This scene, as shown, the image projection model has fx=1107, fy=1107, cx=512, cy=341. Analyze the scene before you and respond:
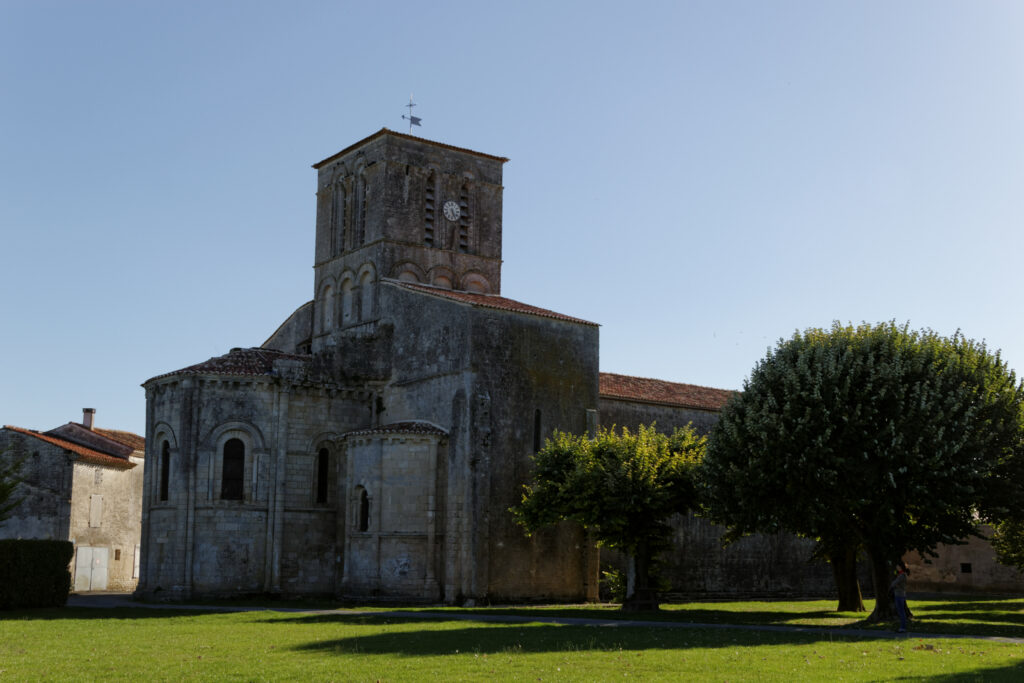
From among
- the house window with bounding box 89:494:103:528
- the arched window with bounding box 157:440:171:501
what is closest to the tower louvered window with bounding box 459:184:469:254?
the arched window with bounding box 157:440:171:501

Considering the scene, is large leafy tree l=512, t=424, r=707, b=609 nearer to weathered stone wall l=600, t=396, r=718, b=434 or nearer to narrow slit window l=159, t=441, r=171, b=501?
weathered stone wall l=600, t=396, r=718, b=434

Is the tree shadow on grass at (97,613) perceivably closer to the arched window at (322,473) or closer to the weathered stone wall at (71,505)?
the arched window at (322,473)

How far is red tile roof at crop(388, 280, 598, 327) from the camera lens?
121 feet

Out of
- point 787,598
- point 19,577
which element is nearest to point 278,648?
point 19,577

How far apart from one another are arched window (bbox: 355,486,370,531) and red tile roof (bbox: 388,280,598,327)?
6956 mm

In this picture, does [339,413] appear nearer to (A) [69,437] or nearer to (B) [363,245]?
(B) [363,245]

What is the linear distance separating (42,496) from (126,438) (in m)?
9.63

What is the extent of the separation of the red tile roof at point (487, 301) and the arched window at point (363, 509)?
6956mm

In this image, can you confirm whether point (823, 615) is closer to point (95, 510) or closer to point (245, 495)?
point (245, 495)

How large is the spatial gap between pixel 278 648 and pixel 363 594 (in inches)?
580

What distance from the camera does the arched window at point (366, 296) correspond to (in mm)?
40812

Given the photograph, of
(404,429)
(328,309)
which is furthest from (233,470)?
(328,309)

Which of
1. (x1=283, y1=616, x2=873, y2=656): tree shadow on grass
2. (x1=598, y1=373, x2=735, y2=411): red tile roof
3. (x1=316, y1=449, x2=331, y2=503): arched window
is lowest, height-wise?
(x1=283, y1=616, x2=873, y2=656): tree shadow on grass

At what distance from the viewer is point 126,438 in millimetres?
54906
